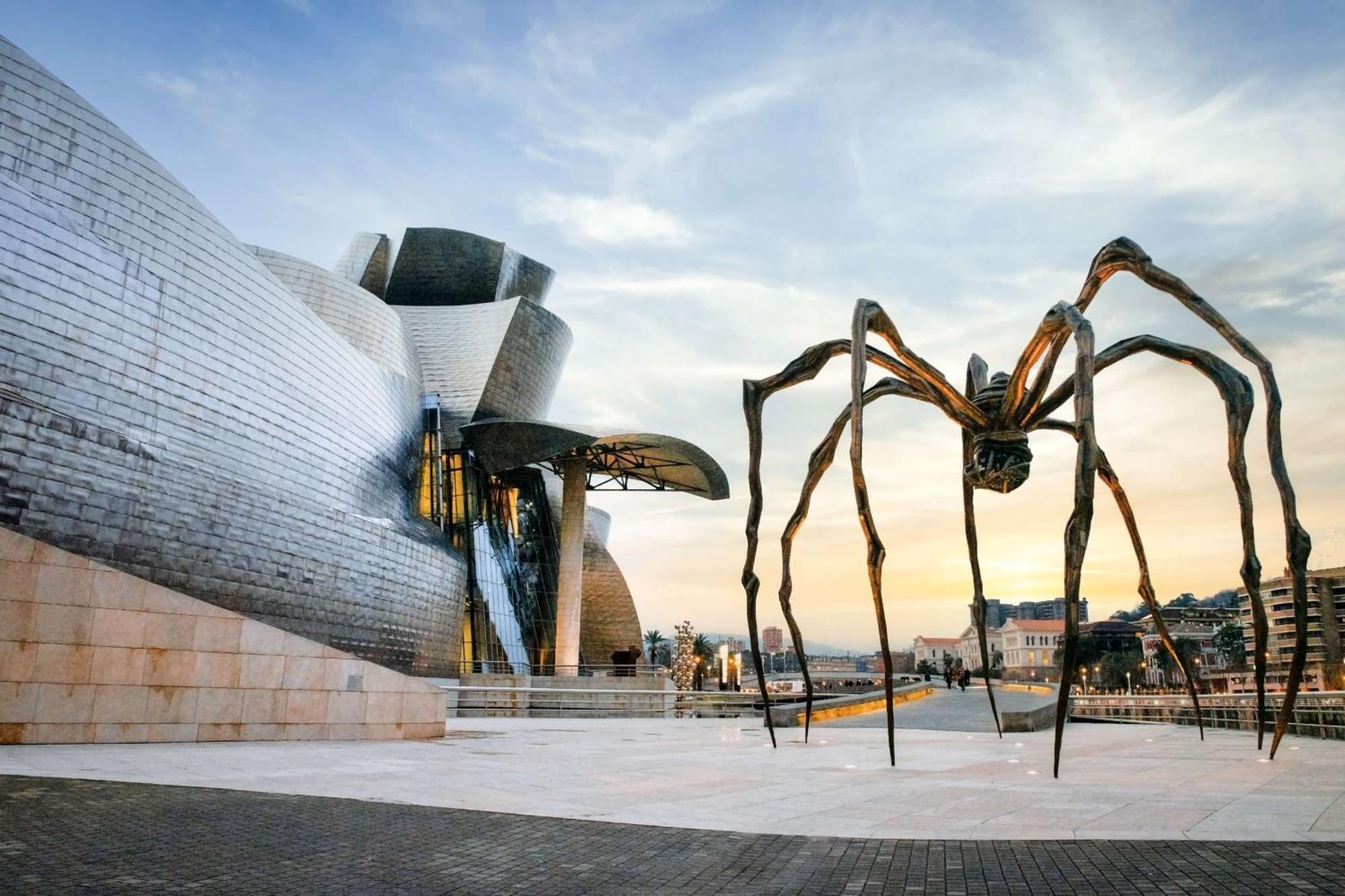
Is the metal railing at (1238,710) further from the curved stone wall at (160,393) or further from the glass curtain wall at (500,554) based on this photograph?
the glass curtain wall at (500,554)

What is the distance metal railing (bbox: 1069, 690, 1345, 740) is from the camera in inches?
540

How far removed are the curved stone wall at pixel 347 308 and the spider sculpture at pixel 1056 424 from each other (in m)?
31.3

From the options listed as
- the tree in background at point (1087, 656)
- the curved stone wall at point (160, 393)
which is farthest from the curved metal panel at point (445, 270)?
the tree in background at point (1087, 656)

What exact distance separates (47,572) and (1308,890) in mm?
13731

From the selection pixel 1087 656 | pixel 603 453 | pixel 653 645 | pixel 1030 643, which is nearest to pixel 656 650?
pixel 653 645

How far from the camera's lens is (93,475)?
1995 centimetres

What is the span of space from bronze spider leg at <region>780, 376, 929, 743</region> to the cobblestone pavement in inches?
185

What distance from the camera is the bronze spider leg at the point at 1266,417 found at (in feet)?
24.5

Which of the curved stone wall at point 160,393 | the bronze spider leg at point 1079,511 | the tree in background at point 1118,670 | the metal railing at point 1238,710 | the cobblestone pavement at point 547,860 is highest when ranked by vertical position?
the curved stone wall at point 160,393

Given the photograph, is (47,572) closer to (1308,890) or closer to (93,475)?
(93,475)

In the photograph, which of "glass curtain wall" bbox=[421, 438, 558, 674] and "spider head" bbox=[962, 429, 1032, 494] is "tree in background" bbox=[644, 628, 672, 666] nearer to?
"glass curtain wall" bbox=[421, 438, 558, 674]

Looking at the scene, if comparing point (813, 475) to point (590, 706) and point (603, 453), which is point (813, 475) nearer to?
point (590, 706)

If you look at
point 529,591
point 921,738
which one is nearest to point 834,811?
point 921,738

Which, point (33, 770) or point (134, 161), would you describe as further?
point (134, 161)
